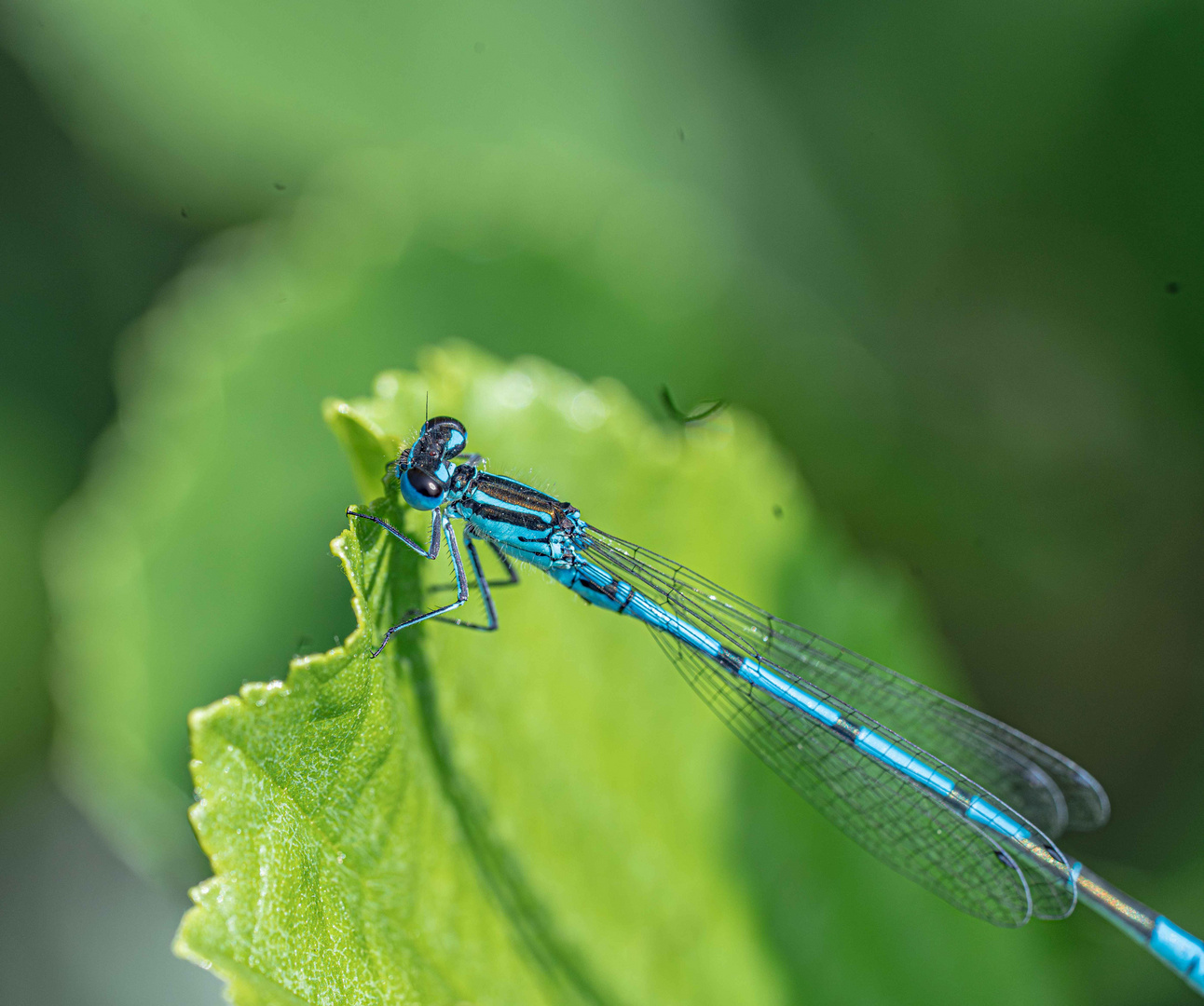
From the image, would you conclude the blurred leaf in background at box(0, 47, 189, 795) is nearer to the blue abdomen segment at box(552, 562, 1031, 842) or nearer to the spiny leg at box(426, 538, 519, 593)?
the spiny leg at box(426, 538, 519, 593)

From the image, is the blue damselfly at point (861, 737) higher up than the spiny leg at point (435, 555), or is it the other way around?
the blue damselfly at point (861, 737)

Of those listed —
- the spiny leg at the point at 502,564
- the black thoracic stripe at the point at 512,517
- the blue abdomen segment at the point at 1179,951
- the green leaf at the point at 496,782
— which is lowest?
the green leaf at the point at 496,782

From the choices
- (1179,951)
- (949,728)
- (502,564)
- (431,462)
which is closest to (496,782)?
(502,564)

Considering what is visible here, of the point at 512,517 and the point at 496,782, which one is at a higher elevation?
the point at 512,517

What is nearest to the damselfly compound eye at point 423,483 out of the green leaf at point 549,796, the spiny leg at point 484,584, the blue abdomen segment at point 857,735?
the green leaf at point 549,796

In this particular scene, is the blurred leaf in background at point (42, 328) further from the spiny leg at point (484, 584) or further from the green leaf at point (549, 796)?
the spiny leg at point (484, 584)

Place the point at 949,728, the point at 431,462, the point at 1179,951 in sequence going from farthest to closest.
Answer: the point at 949,728 < the point at 1179,951 < the point at 431,462

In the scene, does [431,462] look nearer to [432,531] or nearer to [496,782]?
[432,531]

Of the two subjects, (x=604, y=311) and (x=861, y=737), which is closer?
(x=861, y=737)
